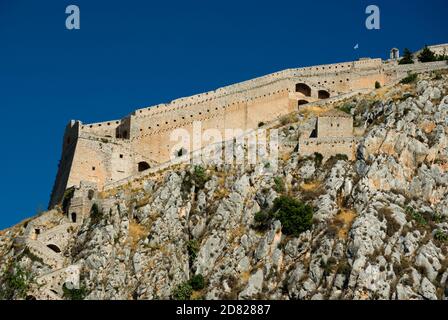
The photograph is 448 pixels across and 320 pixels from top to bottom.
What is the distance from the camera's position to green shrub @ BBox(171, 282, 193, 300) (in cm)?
7475

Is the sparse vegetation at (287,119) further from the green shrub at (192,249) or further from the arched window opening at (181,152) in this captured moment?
the green shrub at (192,249)

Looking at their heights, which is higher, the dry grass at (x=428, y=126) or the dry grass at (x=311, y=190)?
the dry grass at (x=428, y=126)

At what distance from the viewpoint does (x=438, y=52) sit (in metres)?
104

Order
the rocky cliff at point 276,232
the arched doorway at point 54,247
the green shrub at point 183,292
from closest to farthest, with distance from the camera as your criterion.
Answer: the rocky cliff at point 276,232 → the green shrub at point 183,292 → the arched doorway at point 54,247

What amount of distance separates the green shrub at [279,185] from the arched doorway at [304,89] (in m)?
17.6

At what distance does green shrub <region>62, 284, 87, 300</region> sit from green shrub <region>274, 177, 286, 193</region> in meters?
16.3

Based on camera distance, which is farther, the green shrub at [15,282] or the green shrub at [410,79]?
the green shrub at [410,79]

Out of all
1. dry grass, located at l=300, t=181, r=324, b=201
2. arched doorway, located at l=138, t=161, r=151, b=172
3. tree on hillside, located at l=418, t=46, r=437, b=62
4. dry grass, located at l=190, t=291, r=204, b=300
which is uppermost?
tree on hillside, located at l=418, t=46, r=437, b=62

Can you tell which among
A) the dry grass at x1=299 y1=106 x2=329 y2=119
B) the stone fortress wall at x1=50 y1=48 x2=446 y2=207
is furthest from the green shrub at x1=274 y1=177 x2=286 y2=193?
the stone fortress wall at x1=50 y1=48 x2=446 y2=207

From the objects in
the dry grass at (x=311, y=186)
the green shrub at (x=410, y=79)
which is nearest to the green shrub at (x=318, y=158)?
the dry grass at (x=311, y=186)

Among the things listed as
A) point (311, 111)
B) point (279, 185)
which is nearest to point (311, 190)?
point (279, 185)

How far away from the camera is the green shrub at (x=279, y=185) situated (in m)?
81.4

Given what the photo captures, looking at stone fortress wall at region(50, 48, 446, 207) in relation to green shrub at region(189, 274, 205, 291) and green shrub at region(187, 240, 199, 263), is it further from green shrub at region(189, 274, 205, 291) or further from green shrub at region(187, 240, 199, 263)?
green shrub at region(189, 274, 205, 291)
